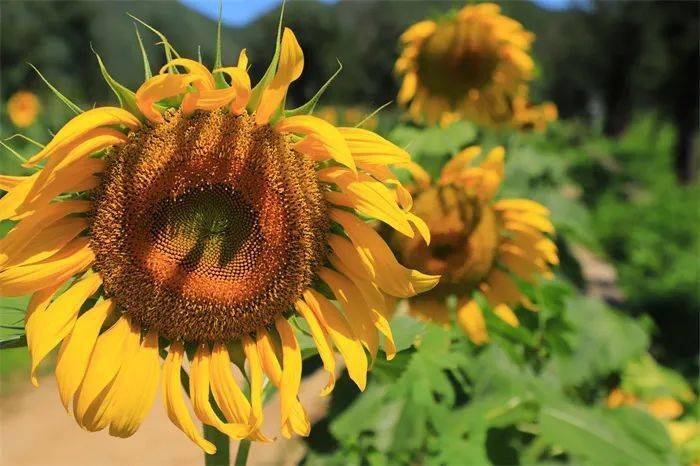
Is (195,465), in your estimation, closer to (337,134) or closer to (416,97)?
(416,97)

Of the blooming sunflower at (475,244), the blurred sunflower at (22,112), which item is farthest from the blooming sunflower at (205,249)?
the blurred sunflower at (22,112)

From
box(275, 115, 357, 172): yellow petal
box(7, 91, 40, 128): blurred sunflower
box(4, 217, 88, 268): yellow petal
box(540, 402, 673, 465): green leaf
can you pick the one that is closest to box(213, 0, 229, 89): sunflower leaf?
box(275, 115, 357, 172): yellow petal

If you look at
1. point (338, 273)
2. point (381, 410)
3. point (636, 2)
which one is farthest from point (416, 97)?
point (636, 2)

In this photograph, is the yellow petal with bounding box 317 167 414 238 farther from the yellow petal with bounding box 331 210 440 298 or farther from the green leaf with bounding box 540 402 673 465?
the green leaf with bounding box 540 402 673 465

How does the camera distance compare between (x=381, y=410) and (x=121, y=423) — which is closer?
(x=121, y=423)

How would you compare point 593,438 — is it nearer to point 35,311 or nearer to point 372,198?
point 372,198

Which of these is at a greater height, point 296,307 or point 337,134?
point 337,134

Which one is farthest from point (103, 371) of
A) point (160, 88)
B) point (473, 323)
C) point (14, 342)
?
point (473, 323)
